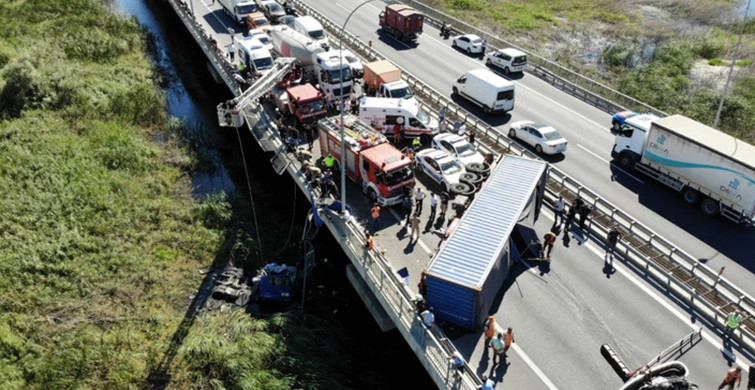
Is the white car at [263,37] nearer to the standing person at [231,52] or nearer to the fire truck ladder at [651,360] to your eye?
the standing person at [231,52]

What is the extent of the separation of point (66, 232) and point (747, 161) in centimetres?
3173

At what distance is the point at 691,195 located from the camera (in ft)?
83.7

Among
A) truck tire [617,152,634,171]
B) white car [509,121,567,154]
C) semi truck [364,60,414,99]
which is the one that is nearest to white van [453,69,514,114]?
white car [509,121,567,154]

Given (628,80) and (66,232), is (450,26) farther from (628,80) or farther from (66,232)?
(66,232)

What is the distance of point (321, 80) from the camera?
34.0 metres

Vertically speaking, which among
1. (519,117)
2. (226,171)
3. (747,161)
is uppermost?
(747,161)

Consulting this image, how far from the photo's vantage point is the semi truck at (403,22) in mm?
45250

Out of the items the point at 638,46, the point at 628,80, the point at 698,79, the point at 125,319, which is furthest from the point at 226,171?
the point at 638,46

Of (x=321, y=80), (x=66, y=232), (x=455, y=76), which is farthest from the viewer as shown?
(x=455, y=76)

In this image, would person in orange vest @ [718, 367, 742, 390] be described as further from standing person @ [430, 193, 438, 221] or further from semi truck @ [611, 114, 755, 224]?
standing person @ [430, 193, 438, 221]

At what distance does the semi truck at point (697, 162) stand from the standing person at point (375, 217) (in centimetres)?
1449

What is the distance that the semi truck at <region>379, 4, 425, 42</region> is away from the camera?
4525 centimetres

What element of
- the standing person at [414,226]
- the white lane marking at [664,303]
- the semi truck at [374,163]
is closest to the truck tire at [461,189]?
the semi truck at [374,163]

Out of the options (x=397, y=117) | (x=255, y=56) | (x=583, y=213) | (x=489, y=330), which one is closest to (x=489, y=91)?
(x=397, y=117)
